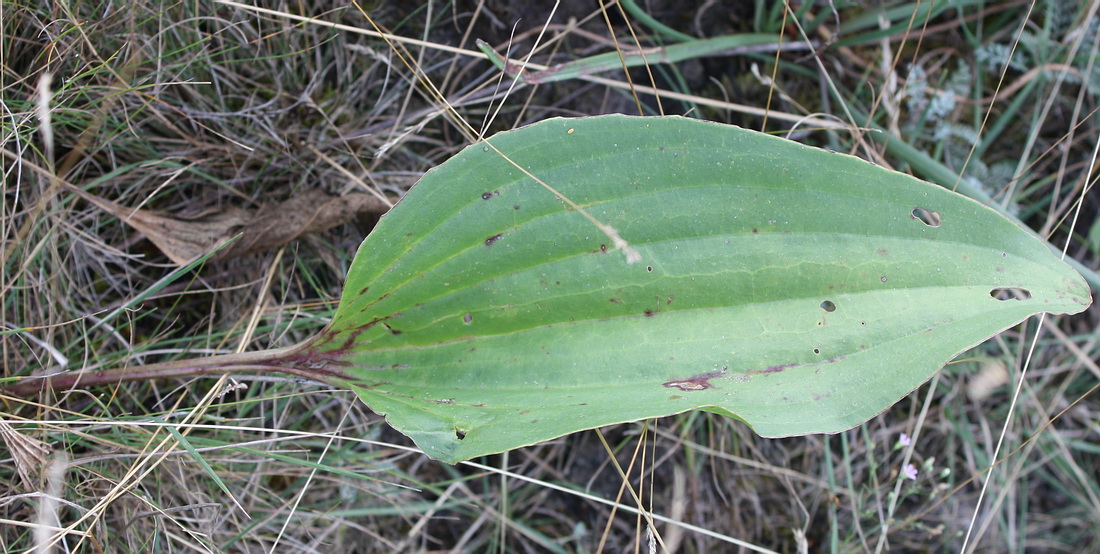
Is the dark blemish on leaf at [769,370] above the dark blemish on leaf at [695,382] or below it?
above

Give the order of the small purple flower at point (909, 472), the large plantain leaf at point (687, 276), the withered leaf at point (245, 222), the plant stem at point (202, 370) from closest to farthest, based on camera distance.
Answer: the large plantain leaf at point (687, 276), the plant stem at point (202, 370), the withered leaf at point (245, 222), the small purple flower at point (909, 472)

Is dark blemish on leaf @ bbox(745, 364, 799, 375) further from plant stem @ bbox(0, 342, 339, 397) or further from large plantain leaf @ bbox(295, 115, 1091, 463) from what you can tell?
plant stem @ bbox(0, 342, 339, 397)

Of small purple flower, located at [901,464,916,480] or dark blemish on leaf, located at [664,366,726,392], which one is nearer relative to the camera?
dark blemish on leaf, located at [664,366,726,392]

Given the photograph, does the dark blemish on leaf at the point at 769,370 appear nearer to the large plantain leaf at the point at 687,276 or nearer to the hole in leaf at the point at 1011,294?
the large plantain leaf at the point at 687,276

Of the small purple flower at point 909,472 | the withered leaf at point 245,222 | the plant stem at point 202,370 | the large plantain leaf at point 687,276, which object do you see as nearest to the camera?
the large plantain leaf at point 687,276

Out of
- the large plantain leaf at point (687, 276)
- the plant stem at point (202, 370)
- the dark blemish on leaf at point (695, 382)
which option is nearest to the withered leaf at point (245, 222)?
the plant stem at point (202, 370)

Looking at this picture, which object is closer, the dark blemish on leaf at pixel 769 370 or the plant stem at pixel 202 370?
the dark blemish on leaf at pixel 769 370

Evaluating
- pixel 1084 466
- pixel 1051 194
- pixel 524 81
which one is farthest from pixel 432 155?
pixel 1084 466

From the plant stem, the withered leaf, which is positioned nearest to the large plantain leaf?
the plant stem

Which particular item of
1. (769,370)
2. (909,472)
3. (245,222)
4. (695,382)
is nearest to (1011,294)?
(909,472)
